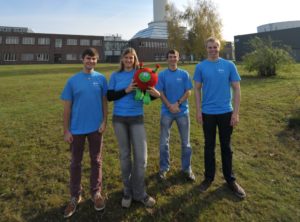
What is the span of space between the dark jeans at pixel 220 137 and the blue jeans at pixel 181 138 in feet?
1.22

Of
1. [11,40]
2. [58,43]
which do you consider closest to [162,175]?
[11,40]

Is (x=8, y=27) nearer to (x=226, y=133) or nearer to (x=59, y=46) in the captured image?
(x=59, y=46)

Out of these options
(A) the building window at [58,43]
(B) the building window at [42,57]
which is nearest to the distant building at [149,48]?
(A) the building window at [58,43]

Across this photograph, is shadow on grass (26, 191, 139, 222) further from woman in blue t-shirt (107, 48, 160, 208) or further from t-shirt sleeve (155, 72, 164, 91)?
t-shirt sleeve (155, 72, 164, 91)

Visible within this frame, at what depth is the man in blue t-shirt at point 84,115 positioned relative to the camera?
374cm

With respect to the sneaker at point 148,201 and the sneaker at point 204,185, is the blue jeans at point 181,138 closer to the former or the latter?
the sneaker at point 204,185

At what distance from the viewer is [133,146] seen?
3.88 metres

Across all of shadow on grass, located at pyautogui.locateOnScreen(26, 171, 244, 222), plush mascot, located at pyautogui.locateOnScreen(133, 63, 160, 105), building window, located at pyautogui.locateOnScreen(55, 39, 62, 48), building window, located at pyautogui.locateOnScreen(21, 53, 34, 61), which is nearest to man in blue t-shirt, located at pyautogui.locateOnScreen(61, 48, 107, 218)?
shadow on grass, located at pyautogui.locateOnScreen(26, 171, 244, 222)

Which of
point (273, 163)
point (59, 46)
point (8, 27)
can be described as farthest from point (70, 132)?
point (8, 27)

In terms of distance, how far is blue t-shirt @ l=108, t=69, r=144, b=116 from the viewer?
3.80 m

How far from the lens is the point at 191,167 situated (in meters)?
5.33

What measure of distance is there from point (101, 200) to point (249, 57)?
58.7 ft

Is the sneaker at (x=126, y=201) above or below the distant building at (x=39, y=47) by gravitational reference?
below

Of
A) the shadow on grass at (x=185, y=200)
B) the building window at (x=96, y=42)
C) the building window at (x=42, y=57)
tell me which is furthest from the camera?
the building window at (x=96, y=42)
